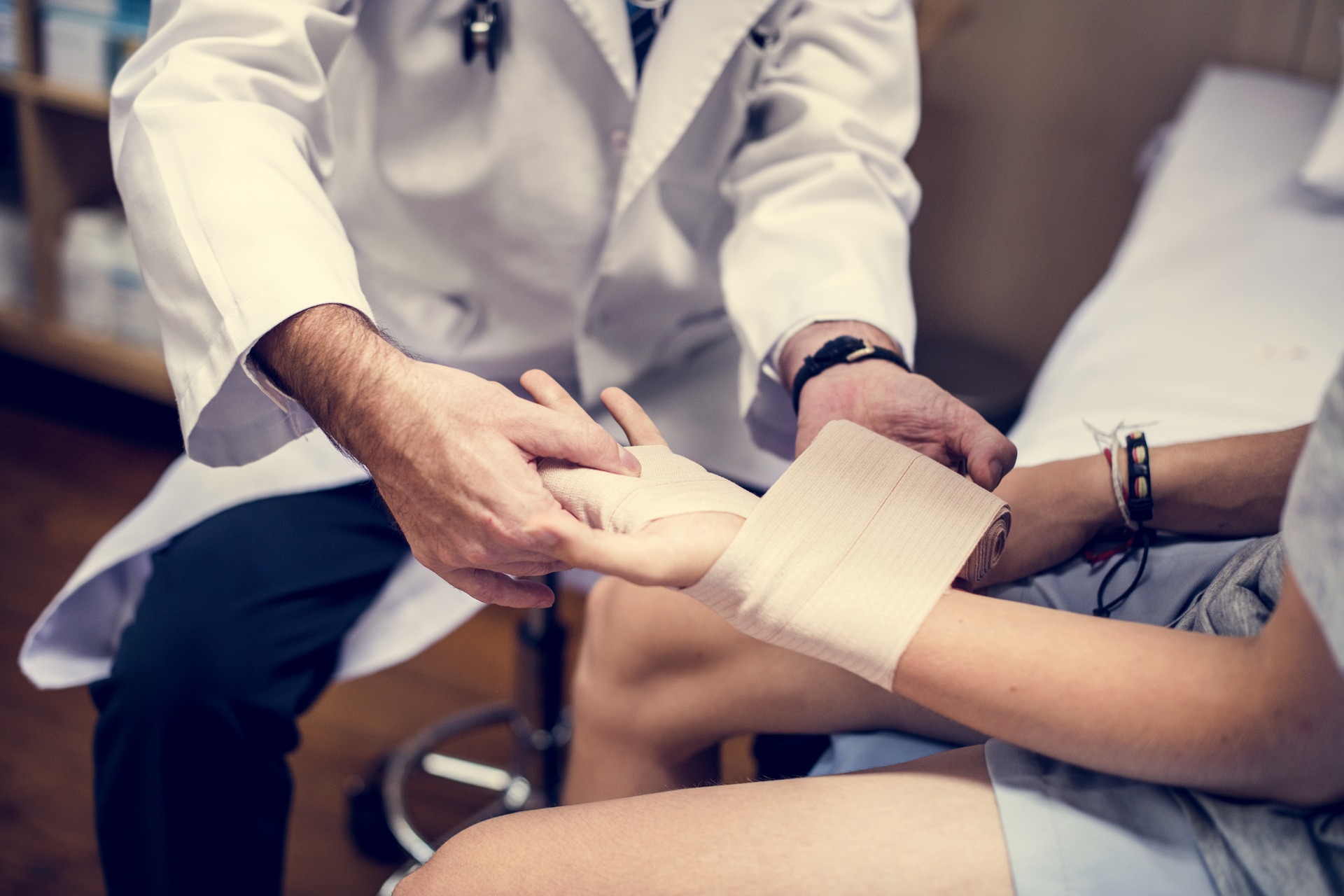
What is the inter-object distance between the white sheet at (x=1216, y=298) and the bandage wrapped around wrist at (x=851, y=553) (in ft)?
0.75

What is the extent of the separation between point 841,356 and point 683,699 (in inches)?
9.9

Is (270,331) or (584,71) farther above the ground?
(584,71)

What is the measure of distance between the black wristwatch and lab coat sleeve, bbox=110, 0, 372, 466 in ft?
0.96

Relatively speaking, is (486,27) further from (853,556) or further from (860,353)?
(853,556)

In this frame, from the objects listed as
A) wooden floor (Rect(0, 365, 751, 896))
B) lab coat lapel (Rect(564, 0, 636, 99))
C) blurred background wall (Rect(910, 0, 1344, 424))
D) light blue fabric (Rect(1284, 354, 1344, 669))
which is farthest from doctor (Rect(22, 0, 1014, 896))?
blurred background wall (Rect(910, 0, 1344, 424))

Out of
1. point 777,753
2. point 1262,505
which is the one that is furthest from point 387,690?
point 1262,505

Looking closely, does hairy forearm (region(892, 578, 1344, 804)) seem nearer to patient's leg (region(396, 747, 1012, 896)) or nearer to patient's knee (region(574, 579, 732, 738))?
patient's leg (region(396, 747, 1012, 896))

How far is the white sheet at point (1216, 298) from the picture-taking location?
797 millimetres

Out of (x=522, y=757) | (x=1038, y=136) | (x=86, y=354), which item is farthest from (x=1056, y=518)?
(x=86, y=354)

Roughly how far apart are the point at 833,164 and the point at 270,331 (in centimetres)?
47

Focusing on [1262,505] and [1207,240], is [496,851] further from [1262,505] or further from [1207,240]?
[1207,240]

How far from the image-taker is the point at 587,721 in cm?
71

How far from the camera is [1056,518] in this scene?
59 centimetres

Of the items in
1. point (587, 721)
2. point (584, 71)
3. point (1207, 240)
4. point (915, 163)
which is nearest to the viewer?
point (587, 721)
